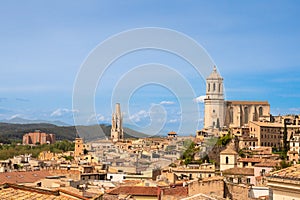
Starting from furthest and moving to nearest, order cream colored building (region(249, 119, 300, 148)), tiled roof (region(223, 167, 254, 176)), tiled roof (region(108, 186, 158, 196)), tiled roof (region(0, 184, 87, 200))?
cream colored building (region(249, 119, 300, 148))
tiled roof (region(223, 167, 254, 176))
tiled roof (region(108, 186, 158, 196))
tiled roof (region(0, 184, 87, 200))

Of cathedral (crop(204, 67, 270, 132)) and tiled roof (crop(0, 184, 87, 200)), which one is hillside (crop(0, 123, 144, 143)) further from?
tiled roof (crop(0, 184, 87, 200))

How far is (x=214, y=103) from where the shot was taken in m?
76.3

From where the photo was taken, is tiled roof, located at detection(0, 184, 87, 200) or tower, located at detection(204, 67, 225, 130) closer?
tiled roof, located at detection(0, 184, 87, 200)

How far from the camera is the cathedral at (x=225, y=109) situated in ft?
237

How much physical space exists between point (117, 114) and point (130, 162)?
2953cm

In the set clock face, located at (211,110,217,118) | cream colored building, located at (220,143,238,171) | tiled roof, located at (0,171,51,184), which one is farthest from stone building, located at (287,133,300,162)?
clock face, located at (211,110,217,118)

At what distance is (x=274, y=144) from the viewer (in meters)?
61.2

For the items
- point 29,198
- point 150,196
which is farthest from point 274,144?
point 29,198

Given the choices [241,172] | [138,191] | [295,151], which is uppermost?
[295,151]

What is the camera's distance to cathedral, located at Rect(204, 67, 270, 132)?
72250 millimetres

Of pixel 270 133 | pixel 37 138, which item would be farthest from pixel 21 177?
pixel 37 138

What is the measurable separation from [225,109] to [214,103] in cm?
174

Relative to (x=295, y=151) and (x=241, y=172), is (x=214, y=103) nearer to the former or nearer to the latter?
(x=295, y=151)

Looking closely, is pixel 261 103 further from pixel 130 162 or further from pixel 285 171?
pixel 285 171
